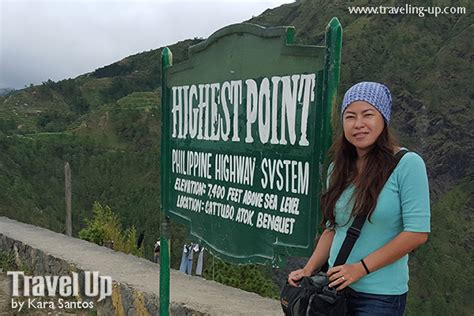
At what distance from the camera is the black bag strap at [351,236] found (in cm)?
147

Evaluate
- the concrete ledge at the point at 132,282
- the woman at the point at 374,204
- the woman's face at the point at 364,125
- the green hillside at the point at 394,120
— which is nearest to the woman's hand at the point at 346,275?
the woman at the point at 374,204

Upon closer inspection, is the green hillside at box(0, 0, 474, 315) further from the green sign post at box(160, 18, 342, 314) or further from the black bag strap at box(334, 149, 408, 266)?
the black bag strap at box(334, 149, 408, 266)

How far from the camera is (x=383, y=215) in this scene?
1.44 meters

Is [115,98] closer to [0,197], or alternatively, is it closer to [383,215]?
[0,197]

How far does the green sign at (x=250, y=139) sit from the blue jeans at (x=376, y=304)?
24 cm

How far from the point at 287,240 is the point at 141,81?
7210cm

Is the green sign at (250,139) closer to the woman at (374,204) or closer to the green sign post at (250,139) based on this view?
the green sign post at (250,139)

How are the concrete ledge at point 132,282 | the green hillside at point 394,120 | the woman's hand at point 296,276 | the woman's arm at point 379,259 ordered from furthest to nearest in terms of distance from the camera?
the green hillside at point 394,120 → the concrete ledge at point 132,282 → the woman's hand at point 296,276 → the woman's arm at point 379,259

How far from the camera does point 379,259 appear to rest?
4.75ft

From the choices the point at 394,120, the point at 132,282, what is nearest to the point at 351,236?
the point at 132,282

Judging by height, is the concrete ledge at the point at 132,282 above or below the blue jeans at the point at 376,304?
below

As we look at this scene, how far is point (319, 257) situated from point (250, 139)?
488 millimetres

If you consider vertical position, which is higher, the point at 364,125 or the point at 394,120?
the point at 364,125

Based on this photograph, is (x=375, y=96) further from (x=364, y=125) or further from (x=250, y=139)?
(x=250, y=139)
